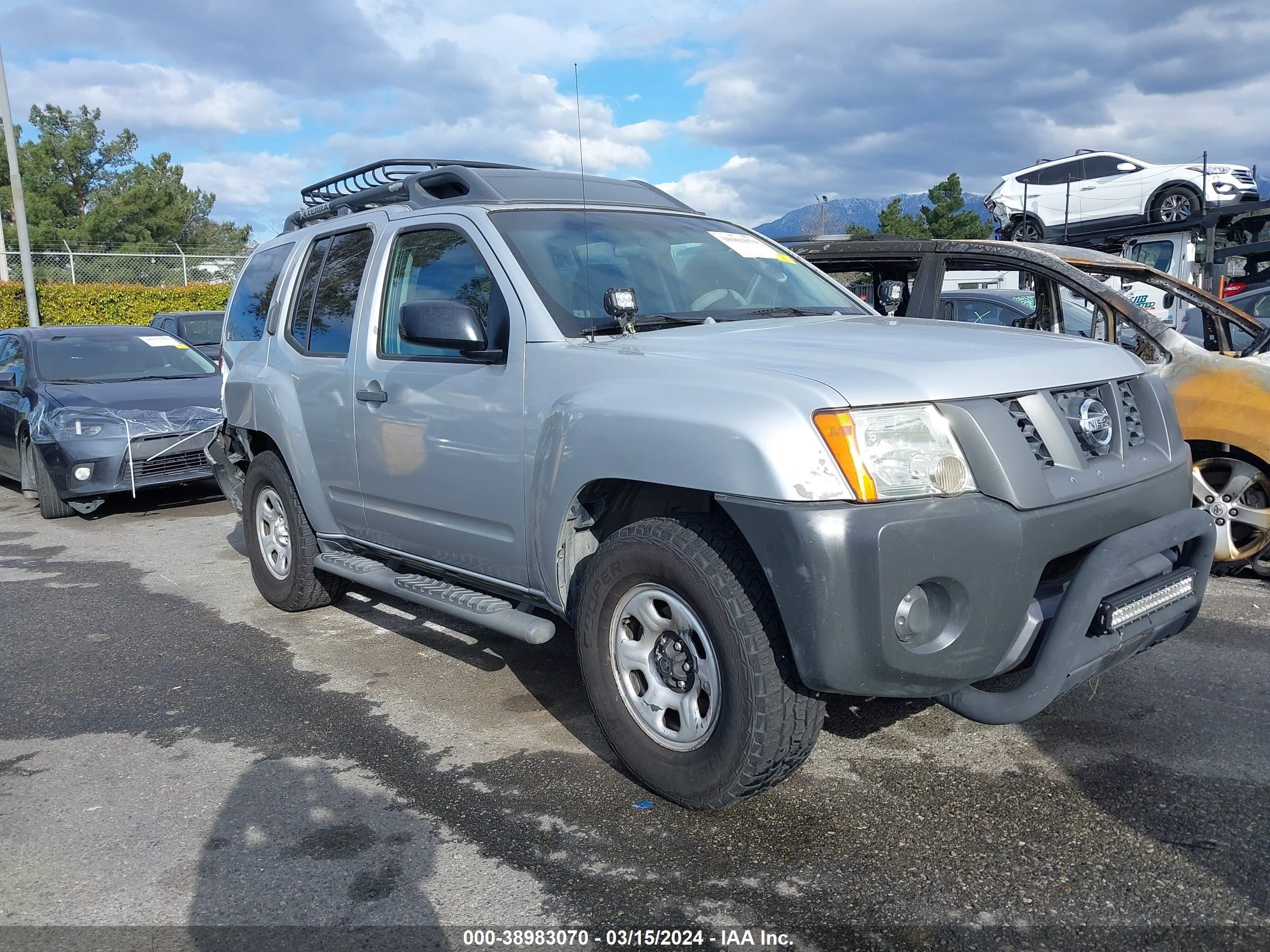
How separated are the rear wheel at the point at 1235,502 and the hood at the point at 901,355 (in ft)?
7.53

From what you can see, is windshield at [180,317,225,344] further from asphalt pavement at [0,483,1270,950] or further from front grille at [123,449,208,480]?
asphalt pavement at [0,483,1270,950]

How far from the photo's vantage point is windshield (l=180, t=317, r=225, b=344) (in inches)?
635

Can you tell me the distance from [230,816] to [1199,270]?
13.0m

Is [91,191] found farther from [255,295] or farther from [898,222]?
[255,295]

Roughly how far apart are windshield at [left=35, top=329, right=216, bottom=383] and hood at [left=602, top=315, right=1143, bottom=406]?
7.53 meters

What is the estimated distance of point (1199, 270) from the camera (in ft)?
42.6

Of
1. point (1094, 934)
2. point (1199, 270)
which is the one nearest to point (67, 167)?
point (1199, 270)

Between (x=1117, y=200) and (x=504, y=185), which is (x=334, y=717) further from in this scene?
(x=1117, y=200)

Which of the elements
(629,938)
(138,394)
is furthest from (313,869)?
(138,394)

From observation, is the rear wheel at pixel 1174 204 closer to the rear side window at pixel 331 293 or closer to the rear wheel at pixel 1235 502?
the rear wheel at pixel 1235 502

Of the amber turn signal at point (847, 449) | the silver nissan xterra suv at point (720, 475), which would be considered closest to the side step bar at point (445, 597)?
the silver nissan xterra suv at point (720, 475)

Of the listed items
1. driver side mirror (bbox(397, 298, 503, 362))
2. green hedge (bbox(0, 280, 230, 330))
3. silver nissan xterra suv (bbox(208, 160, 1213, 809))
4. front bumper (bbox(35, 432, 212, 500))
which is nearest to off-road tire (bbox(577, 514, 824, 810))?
silver nissan xterra suv (bbox(208, 160, 1213, 809))

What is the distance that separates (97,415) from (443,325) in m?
6.19

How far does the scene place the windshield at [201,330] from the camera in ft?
53.0
